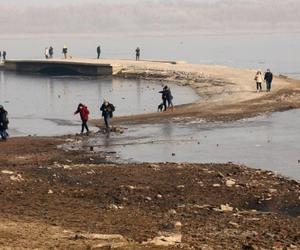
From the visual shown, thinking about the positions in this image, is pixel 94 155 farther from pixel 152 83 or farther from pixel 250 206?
pixel 152 83

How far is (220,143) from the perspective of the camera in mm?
27656

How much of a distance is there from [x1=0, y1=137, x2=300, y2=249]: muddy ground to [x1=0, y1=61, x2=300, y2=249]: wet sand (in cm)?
2

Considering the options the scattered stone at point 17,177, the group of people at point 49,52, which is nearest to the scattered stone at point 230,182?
the scattered stone at point 17,177

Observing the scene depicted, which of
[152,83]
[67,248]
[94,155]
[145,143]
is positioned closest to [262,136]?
[145,143]

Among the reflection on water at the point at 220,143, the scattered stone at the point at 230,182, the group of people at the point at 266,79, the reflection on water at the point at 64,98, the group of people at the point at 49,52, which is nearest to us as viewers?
the scattered stone at the point at 230,182

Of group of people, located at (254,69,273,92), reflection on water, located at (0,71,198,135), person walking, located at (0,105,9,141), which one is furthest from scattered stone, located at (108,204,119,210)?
group of people, located at (254,69,273,92)

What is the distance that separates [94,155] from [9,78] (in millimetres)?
51948

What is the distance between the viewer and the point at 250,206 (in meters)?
17.5

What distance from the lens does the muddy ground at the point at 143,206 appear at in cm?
1373

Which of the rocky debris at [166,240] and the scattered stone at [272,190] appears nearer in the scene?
the rocky debris at [166,240]

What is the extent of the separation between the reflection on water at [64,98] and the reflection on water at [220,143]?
523cm

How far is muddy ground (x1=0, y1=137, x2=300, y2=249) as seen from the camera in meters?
13.7

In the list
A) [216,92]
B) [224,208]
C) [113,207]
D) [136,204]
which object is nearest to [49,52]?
[216,92]

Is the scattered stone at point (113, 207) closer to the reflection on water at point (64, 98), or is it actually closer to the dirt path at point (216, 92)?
the reflection on water at point (64, 98)
